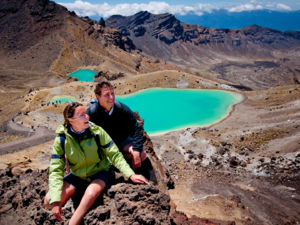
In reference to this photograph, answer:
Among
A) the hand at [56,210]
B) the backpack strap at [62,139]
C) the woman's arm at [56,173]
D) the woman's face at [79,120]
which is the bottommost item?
the hand at [56,210]

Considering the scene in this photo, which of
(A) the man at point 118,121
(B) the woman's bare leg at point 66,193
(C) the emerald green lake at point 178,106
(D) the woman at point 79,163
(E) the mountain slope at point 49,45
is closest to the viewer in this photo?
(D) the woman at point 79,163

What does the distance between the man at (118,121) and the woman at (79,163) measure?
2.76ft

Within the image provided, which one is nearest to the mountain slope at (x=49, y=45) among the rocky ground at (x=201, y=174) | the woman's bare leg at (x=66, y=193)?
the rocky ground at (x=201, y=174)

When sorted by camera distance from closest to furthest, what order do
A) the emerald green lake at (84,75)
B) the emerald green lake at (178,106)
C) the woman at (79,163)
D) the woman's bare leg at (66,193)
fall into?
the woman at (79,163) < the woman's bare leg at (66,193) < the emerald green lake at (178,106) < the emerald green lake at (84,75)

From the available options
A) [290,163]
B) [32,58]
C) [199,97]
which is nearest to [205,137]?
[290,163]

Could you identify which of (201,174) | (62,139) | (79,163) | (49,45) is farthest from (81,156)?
(49,45)

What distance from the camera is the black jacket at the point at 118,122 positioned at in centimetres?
551

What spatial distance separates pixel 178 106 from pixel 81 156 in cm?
3180

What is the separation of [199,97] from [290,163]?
24678 mm

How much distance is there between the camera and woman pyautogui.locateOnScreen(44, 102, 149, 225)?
429 cm

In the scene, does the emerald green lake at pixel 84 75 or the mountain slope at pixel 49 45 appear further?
the mountain slope at pixel 49 45

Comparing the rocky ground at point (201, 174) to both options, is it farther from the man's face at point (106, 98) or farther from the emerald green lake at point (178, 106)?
the emerald green lake at point (178, 106)

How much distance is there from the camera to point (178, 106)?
35.7m

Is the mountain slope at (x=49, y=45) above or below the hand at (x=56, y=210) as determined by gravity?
above
